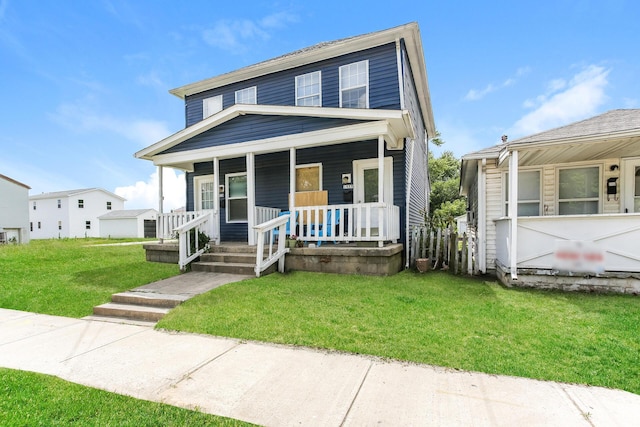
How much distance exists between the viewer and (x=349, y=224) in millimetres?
7066

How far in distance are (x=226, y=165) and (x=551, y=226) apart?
921 cm

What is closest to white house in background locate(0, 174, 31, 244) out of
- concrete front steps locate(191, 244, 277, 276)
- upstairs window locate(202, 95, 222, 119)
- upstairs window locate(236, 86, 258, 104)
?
upstairs window locate(202, 95, 222, 119)

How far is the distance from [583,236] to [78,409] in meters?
7.73

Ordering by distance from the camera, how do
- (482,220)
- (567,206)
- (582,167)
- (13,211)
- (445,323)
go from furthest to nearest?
(13,211)
(482,220)
(567,206)
(582,167)
(445,323)

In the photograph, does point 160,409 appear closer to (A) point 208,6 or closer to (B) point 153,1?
(B) point 153,1

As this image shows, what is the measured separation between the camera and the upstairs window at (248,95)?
1063 cm

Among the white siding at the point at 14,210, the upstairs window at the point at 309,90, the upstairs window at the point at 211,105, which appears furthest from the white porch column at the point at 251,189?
the white siding at the point at 14,210

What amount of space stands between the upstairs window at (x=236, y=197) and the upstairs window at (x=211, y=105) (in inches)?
108

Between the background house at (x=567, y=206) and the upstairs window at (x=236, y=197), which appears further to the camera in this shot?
the upstairs window at (x=236, y=197)

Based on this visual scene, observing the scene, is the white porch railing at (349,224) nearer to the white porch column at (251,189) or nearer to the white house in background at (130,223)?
the white porch column at (251,189)

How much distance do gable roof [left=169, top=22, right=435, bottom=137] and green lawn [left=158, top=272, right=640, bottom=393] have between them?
6661 millimetres

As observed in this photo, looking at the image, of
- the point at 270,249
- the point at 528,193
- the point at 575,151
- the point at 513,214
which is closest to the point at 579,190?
the point at 528,193

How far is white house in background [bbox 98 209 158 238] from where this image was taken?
3349cm

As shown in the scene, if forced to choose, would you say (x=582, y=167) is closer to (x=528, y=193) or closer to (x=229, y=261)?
(x=528, y=193)
